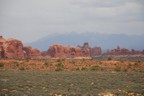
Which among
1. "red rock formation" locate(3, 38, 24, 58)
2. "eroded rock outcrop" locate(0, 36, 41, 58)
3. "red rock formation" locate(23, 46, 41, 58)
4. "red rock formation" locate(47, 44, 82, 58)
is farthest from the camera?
"red rock formation" locate(47, 44, 82, 58)

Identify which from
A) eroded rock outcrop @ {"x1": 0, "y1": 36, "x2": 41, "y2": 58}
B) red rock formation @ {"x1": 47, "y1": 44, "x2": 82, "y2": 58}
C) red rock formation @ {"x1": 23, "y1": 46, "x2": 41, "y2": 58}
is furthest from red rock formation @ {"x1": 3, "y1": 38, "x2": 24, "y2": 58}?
red rock formation @ {"x1": 47, "y1": 44, "x2": 82, "y2": 58}

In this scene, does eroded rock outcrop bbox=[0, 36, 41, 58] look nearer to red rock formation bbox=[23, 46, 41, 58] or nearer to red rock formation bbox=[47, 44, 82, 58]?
red rock formation bbox=[23, 46, 41, 58]

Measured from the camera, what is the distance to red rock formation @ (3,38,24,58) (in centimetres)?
9500

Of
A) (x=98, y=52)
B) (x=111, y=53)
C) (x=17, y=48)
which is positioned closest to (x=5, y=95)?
(x=17, y=48)

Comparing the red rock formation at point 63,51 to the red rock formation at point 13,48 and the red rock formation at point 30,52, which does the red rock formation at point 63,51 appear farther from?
the red rock formation at point 13,48

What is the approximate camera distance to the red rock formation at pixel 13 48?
3740 inches

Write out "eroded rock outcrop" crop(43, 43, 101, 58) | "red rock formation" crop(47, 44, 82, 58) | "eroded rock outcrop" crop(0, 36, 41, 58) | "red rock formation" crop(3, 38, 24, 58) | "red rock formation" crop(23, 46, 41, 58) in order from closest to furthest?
"eroded rock outcrop" crop(0, 36, 41, 58), "red rock formation" crop(3, 38, 24, 58), "red rock formation" crop(23, 46, 41, 58), "red rock formation" crop(47, 44, 82, 58), "eroded rock outcrop" crop(43, 43, 101, 58)

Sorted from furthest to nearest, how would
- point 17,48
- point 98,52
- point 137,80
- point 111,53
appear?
1. point 98,52
2. point 111,53
3. point 17,48
4. point 137,80

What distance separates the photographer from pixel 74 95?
21844 millimetres

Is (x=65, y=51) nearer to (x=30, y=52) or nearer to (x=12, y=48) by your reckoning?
(x=30, y=52)

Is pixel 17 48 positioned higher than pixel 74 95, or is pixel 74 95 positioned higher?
pixel 17 48

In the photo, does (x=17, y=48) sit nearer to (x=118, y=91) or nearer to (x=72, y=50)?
(x=72, y=50)

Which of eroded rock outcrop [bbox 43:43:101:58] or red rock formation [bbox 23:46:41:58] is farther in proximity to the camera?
eroded rock outcrop [bbox 43:43:101:58]

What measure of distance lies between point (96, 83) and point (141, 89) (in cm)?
459
